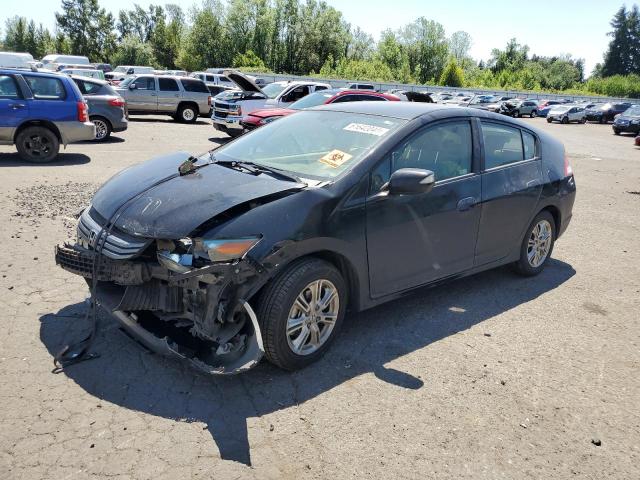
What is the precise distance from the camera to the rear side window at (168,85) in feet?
69.1

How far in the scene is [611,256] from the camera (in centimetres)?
660

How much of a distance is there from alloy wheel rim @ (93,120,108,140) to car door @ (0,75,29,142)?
3798 mm

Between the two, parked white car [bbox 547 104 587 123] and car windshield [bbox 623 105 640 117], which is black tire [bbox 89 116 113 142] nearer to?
car windshield [bbox 623 105 640 117]

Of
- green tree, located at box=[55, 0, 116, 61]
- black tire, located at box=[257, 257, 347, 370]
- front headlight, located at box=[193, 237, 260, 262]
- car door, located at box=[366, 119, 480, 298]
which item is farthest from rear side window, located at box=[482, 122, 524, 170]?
green tree, located at box=[55, 0, 116, 61]

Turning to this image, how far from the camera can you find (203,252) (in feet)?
10.6

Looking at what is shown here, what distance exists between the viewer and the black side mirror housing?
374cm

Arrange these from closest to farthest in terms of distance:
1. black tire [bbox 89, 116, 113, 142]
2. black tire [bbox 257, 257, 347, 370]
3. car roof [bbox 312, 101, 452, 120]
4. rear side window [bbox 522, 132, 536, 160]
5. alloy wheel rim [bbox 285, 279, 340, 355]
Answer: black tire [bbox 257, 257, 347, 370] → alloy wheel rim [bbox 285, 279, 340, 355] → car roof [bbox 312, 101, 452, 120] → rear side window [bbox 522, 132, 536, 160] → black tire [bbox 89, 116, 113, 142]

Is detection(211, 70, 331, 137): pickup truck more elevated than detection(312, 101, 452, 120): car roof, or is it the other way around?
detection(312, 101, 452, 120): car roof

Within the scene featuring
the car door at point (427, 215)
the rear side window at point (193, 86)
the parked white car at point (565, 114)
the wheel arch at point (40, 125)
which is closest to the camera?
the car door at point (427, 215)

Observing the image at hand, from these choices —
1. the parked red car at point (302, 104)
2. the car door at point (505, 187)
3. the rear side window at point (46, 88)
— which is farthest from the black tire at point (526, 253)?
the rear side window at point (46, 88)

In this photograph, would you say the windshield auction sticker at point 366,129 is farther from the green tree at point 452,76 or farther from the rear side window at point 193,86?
the green tree at point 452,76

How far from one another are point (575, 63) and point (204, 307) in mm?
145285

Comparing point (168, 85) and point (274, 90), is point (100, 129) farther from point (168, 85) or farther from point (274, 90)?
point (168, 85)

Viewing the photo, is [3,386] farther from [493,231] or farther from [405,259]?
[493,231]
